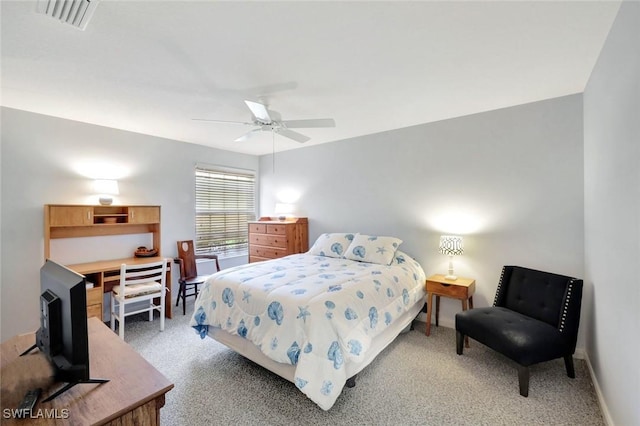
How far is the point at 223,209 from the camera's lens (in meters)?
4.96

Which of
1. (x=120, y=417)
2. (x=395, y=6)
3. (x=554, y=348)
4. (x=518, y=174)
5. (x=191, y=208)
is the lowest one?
(x=554, y=348)

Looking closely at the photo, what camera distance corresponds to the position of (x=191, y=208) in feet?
14.6

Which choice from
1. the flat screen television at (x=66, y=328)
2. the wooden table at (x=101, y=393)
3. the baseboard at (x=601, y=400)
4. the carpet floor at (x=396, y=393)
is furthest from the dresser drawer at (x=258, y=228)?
the baseboard at (x=601, y=400)

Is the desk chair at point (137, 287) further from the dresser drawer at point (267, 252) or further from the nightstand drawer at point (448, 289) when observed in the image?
the nightstand drawer at point (448, 289)

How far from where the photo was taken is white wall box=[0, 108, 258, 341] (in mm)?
2906

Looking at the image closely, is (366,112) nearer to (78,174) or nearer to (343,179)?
(343,179)

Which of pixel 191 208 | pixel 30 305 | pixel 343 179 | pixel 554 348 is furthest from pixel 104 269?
pixel 554 348

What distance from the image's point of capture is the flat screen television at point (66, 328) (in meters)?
1.05

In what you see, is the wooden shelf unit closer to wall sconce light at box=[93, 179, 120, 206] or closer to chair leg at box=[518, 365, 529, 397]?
wall sconce light at box=[93, 179, 120, 206]

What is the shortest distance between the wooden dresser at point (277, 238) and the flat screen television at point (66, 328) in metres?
3.18

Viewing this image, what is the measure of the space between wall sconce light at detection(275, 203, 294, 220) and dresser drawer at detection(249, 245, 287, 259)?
0.64m

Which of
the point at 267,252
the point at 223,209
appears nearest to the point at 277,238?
the point at 267,252

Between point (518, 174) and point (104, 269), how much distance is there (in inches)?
186

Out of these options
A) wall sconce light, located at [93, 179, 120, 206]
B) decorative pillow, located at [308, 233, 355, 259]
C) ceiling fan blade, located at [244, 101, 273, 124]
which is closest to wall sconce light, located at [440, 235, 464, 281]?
decorative pillow, located at [308, 233, 355, 259]
